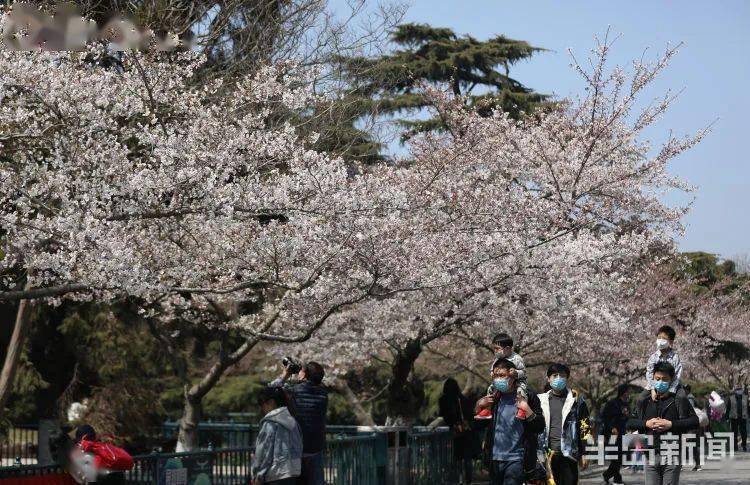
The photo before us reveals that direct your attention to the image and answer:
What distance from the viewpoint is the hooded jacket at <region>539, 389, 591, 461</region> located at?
12008 mm

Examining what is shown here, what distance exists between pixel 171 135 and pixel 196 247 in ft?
8.85

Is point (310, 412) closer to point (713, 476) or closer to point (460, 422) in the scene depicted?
point (460, 422)

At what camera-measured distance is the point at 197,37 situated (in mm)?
16359

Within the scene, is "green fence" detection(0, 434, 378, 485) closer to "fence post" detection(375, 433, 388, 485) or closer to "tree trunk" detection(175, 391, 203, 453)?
"fence post" detection(375, 433, 388, 485)

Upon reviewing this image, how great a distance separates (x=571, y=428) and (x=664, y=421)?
6.28 feet

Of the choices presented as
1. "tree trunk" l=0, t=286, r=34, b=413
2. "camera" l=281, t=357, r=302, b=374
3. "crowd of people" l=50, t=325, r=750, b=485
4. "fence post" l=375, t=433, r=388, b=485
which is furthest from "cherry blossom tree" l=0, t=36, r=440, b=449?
"tree trunk" l=0, t=286, r=34, b=413

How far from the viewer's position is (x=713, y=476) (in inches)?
795

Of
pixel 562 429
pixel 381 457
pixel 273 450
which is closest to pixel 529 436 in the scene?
pixel 562 429

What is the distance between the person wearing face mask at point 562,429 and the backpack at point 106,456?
4.78 m

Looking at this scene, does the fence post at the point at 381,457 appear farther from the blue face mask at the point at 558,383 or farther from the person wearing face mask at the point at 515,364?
the person wearing face mask at the point at 515,364

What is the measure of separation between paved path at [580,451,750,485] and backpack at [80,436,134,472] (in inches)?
470

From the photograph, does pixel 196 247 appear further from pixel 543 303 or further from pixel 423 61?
pixel 423 61

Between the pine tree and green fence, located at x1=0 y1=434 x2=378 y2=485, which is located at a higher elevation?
the pine tree

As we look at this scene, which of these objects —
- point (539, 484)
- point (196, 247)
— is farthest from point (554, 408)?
point (196, 247)
